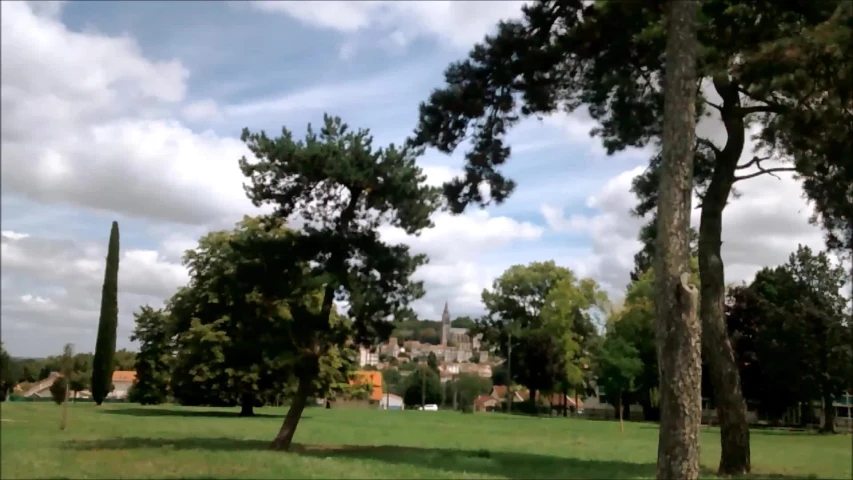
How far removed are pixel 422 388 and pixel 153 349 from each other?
43.6 m

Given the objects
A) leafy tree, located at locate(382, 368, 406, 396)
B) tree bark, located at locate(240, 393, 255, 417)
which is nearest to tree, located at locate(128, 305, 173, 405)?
tree bark, located at locate(240, 393, 255, 417)

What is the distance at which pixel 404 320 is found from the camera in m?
21.4

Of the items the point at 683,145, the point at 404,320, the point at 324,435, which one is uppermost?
the point at 683,145

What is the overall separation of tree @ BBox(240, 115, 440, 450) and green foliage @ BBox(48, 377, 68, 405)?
21.7 ft

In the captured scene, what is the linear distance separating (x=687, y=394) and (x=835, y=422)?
3845 cm

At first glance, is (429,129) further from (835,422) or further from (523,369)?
(523,369)

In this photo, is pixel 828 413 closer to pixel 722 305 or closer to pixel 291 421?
pixel 722 305

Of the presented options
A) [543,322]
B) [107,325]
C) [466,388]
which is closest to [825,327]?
[543,322]

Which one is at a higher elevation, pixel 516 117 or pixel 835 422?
pixel 516 117

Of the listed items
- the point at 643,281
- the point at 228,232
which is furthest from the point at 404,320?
the point at 643,281

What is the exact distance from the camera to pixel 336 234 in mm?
20672

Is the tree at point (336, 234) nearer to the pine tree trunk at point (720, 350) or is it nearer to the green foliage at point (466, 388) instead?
the pine tree trunk at point (720, 350)

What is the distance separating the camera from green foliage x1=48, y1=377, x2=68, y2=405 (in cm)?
1330

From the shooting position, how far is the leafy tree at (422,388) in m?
87.5
